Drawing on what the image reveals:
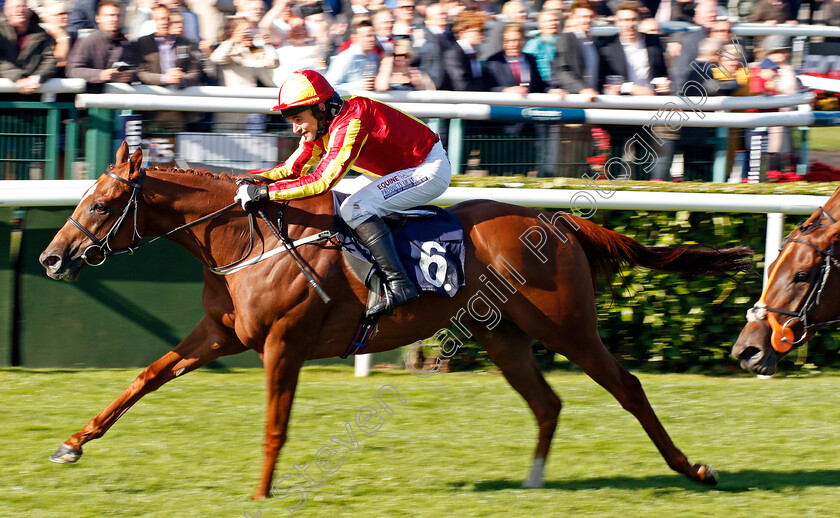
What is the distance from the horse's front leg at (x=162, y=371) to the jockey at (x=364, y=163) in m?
0.68

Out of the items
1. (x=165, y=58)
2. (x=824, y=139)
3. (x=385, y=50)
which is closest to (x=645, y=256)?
(x=385, y=50)

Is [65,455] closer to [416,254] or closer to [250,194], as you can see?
[250,194]

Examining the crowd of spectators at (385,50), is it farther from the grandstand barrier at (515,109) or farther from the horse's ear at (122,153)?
the horse's ear at (122,153)

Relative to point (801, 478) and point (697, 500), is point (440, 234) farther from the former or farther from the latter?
point (801, 478)

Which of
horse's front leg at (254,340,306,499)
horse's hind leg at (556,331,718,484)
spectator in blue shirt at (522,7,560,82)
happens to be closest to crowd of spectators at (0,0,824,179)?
spectator in blue shirt at (522,7,560,82)

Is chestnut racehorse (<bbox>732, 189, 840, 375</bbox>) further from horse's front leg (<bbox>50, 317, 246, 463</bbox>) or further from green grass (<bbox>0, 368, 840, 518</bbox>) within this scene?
horse's front leg (<bbox>50, 317, 246, 463</bbox>)

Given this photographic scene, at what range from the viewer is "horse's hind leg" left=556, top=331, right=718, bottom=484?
4.59 m

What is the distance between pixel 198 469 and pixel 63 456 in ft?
1.99

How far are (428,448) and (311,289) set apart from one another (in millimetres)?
1197

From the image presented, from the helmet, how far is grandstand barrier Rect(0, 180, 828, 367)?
81.2 inches

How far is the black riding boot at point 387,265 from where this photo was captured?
14.4ft

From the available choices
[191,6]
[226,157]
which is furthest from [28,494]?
[191,6]

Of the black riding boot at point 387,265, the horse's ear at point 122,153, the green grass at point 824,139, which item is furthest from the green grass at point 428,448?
the green grass at point 824,139

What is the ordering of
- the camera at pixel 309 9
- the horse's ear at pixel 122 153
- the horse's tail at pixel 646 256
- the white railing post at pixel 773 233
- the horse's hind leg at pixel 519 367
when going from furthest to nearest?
1. the camera at pixel 309 9
2. the white railing post at pixel 773 233
3. the horse's tail at pixel 646 256
4. the horse's hind leg at pixel 519 367
5. the horse's ear at pixel 122 153
